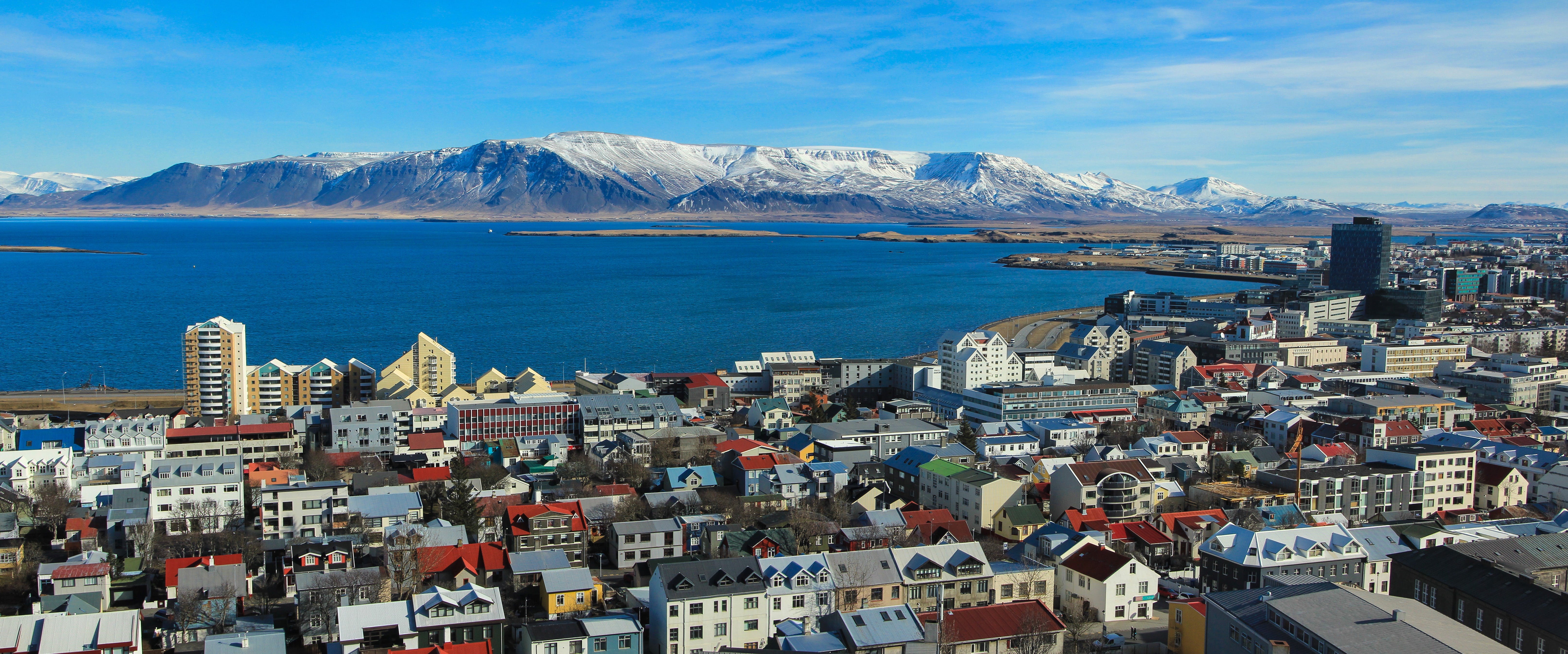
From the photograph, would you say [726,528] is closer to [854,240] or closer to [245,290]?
[245,290]

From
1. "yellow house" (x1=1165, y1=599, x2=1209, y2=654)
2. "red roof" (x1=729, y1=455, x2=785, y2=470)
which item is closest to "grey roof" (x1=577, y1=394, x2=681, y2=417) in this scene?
"red roof" (x1=729, y1=455, x2=785, y2=470)

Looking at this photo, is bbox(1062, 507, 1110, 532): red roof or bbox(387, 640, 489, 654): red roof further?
bbox(1062, 507, 1110, 532): red roof

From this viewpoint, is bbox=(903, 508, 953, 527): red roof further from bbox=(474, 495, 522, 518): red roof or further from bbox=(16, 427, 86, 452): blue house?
bbox=(16, 427, 86, 452): blue house

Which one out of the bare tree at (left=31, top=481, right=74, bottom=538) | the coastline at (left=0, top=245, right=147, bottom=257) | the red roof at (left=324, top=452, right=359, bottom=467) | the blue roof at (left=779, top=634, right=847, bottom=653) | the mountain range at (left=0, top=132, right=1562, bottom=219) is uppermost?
the mountain range at (left=0, top=132, right=1562, bottom=219)

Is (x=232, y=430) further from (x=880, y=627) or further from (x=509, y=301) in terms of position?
(x=509, y=301)

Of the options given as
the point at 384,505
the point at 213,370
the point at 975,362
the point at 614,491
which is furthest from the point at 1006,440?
the point at 213,370

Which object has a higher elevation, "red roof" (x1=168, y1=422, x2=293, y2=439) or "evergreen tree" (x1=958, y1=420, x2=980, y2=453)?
"red roof" (x1=168, y1=422, x2=293, y2=439)

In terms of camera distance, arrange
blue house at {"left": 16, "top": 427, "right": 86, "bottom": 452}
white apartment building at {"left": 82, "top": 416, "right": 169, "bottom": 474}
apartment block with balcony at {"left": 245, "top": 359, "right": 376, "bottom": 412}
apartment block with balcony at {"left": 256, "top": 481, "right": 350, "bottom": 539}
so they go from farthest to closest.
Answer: apartment block with balcony at {"left": 245, "top": 359, "right": 376, "bottom": 412} → blue house at {"left": 16, "top": 427, "right": 86, "bottom": 452} → white apartment building at {"left": 82, "top": 416, "right": 169, "bottom": 474} → apartment block with balcony at {"left": 256, "top": 481, "right": 350, "bottom": 539}

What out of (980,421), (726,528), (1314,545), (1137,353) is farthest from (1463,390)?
(726,528)
